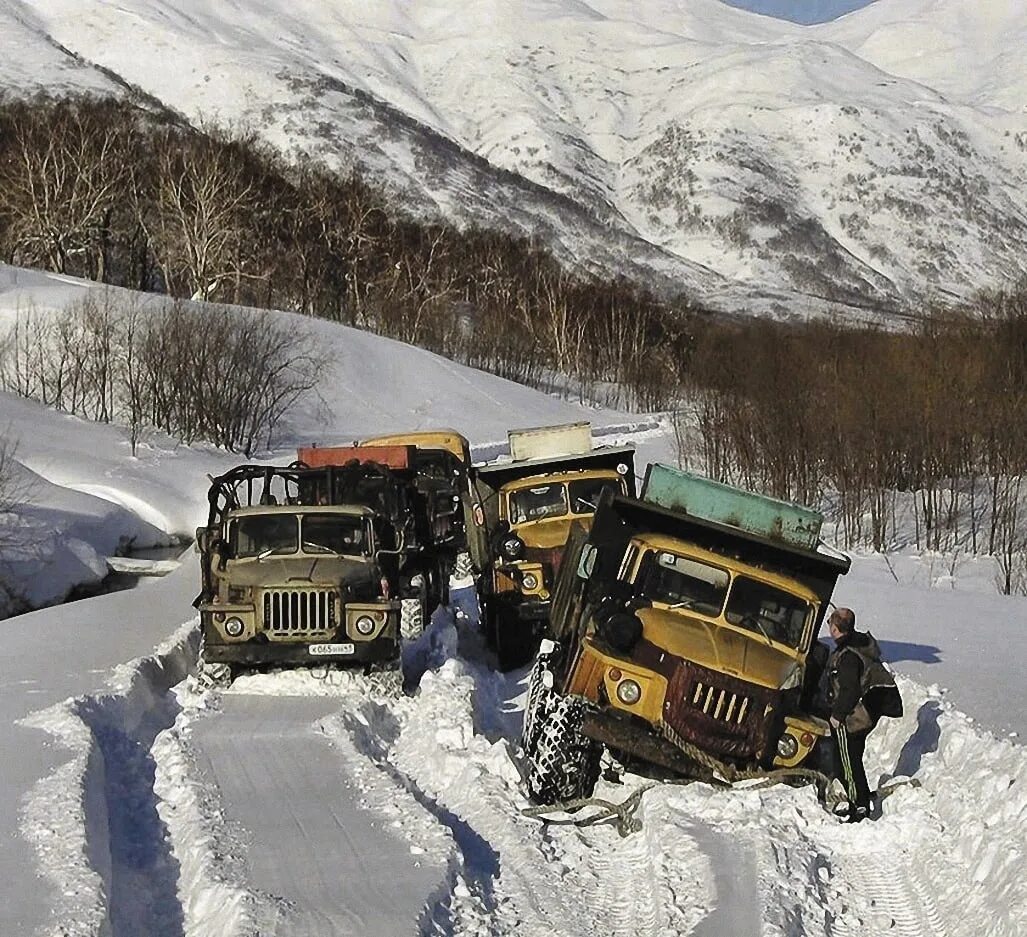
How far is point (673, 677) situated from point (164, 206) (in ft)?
213

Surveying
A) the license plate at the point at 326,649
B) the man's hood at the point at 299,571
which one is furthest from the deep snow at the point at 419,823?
the man's hood at the point at 299,571

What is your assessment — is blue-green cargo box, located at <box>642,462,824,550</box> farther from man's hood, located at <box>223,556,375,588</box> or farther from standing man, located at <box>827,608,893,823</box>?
man's hood, located at <box>223,556,375,588</box>

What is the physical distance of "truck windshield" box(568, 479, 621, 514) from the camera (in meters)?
16.1

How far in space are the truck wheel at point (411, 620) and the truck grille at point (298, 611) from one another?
1905 millimetres

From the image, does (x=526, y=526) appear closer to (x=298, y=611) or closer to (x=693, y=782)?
(x=298, y=611)

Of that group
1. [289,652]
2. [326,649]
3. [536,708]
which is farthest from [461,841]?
[289,652]

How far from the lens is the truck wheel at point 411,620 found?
600 inches

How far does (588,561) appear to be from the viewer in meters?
11.5

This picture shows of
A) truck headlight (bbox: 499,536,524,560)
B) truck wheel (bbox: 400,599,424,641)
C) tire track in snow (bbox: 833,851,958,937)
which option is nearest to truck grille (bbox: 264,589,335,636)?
truck wheel (bbox: 400,599,424,641)

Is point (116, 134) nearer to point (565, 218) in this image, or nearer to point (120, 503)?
point (120, 503)

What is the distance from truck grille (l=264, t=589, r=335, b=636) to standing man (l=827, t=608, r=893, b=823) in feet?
17.2

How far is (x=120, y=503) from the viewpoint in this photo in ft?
120

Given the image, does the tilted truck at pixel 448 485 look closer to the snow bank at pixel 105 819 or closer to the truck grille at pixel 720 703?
the snow bank at pixel 105 819

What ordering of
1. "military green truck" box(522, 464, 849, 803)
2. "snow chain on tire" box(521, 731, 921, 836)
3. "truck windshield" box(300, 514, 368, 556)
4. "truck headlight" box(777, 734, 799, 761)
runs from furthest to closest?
1. "truck windshield" box(300, 514, 368, 556)
2. "truck headlight" box(777, 734, 799, 761)
3. "military green truck" box(522, 464, 849, 803)
4. "snow chain on tire" box(521, 731, 921, 836)
